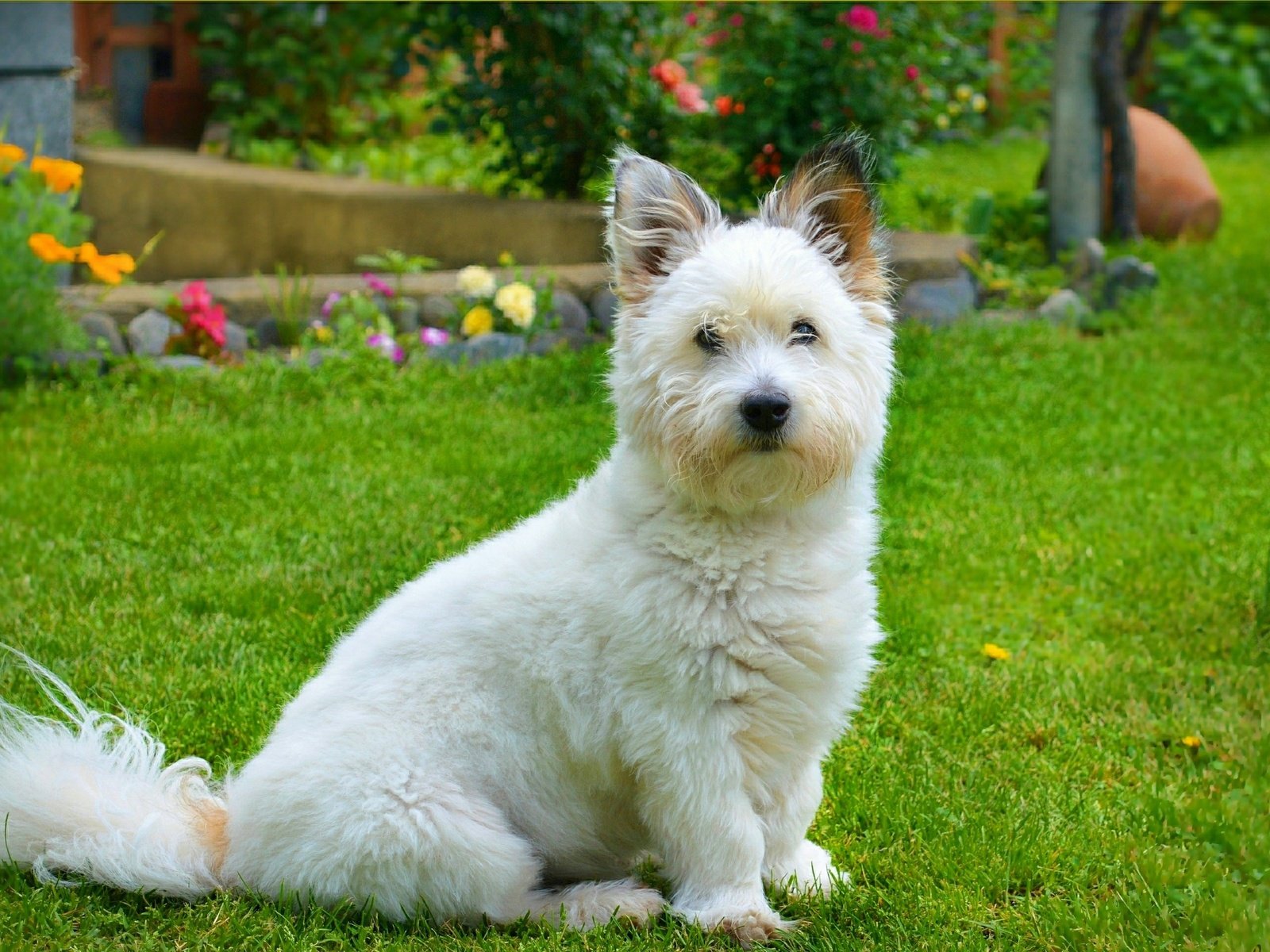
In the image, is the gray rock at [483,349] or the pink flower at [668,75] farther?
the pink flower at [668,75]

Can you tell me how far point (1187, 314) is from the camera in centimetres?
757

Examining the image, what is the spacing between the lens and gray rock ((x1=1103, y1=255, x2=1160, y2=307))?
774cm

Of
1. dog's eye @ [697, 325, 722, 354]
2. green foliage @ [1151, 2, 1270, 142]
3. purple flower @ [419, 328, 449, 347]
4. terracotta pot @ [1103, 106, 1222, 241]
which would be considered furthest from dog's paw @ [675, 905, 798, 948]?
green foliage @ [1151, 2, 1270, 142]

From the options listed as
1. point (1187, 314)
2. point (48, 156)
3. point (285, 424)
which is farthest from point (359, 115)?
point (1187, 314)

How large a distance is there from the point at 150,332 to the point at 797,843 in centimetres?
486

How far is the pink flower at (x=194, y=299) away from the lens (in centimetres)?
664

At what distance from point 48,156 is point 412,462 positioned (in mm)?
4036

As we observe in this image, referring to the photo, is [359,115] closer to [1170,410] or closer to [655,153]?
[655,153]

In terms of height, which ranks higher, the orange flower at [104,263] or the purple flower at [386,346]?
the orange flower at [104,263]

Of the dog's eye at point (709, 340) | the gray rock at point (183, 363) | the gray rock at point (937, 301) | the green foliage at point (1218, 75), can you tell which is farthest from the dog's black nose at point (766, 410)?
the green foliage at point (1218, 75)

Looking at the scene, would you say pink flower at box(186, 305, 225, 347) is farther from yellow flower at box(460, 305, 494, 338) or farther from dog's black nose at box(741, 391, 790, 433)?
dog's black nose at box(741, 391, 790, 433)

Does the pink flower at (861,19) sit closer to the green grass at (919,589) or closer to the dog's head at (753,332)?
the green grass at (919,589)

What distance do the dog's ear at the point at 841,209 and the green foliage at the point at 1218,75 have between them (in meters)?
13.1

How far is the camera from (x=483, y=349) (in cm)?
688
